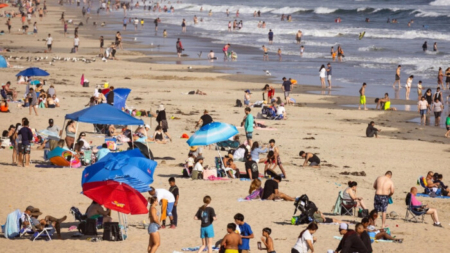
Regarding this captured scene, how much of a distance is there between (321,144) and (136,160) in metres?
10.5

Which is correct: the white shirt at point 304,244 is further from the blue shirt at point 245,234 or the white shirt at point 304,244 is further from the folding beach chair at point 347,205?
the folding beach chair at point 347,205

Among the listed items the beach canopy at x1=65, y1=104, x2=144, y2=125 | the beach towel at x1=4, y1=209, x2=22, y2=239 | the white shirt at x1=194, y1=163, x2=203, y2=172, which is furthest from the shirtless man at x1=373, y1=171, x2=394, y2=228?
the beach towel at x1=4, y1=209, x2=22, y2=239

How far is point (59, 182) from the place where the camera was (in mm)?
17594

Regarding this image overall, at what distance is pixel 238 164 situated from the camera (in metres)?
20.8

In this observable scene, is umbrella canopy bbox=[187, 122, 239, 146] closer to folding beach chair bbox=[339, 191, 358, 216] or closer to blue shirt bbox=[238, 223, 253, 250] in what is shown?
folding beach chair bbox=[339, 191, 358, 216]

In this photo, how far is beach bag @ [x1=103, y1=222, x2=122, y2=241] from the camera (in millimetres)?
13445

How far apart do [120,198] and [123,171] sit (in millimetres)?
1215

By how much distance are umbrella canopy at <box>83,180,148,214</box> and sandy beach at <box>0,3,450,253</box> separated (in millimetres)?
Answer: 836

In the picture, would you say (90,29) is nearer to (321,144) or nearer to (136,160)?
(321,144)

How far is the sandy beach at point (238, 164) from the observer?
14.3m

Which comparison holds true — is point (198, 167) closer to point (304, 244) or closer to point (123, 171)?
A: point (123, 171)

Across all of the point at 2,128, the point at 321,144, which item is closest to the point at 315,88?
the point at 321,144

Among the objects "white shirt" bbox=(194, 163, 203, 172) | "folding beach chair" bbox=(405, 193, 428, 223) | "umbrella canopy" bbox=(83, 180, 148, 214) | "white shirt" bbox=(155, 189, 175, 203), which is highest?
"umbrella canopy" bbox=(83, 180, 148, 214)

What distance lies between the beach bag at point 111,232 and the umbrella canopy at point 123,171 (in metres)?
0.84
